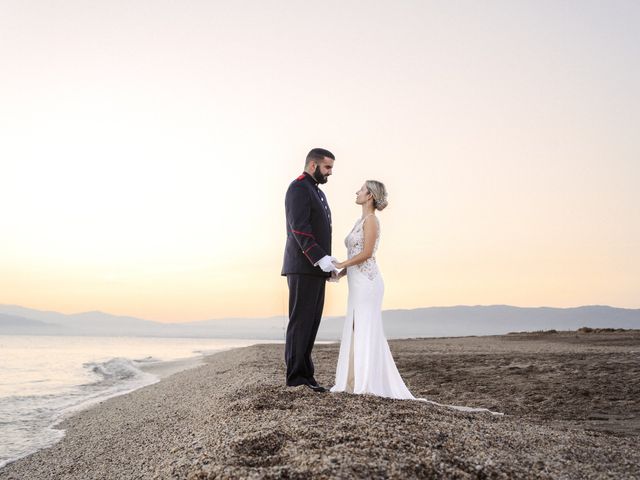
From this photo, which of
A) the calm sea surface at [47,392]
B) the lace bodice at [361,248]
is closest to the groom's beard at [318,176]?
the lace bodice at [361,248]

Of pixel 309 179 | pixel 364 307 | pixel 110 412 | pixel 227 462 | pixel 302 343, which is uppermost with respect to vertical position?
pixel 309 179

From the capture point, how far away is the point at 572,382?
356 inches

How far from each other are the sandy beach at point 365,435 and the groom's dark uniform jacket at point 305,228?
132cm

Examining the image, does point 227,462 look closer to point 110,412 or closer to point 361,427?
point 361,427

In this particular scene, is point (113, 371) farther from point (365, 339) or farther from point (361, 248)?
point (361, 248)

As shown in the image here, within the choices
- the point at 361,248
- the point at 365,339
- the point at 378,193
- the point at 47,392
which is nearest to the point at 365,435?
the point at 365,339

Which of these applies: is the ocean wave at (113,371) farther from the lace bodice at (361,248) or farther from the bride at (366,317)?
the lace bodice at (361,248)

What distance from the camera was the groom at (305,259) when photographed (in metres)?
6.02

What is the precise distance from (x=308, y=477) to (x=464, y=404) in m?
4.96

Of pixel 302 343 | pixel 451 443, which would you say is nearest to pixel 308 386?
pixel 302 343

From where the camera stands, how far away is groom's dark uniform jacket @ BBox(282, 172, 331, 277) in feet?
19.5

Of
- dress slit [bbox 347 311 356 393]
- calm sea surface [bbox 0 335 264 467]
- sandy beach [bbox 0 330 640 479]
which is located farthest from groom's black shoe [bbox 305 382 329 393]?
calm sea surface [bbox 0 335 264 467]

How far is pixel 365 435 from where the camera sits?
4.02m

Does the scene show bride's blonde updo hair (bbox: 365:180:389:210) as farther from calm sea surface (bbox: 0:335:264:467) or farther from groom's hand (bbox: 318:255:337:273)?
calm sea surface (bbox: 0:335:264:467)
